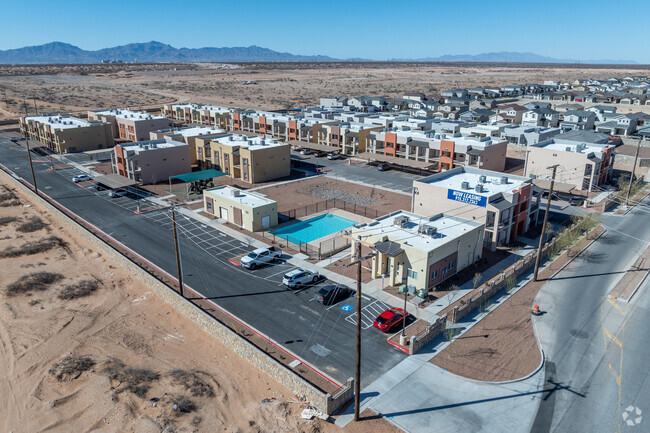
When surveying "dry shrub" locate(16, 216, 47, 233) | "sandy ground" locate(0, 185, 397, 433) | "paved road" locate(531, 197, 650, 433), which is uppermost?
"dry shrub" locate(16, 216, 47, 233)

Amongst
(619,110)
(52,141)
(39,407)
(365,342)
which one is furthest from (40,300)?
(619,110)

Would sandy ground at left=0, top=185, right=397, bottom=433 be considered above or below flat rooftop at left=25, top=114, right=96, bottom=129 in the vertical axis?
below

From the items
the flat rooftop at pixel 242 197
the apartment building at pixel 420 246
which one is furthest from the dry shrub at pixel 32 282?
the apartment building at pixel 420 246

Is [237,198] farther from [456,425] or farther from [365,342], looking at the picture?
[456,425]

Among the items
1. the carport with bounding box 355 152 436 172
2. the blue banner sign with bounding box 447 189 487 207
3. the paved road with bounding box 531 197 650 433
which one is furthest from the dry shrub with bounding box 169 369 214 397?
the carport with bounding box 355 152 436 172

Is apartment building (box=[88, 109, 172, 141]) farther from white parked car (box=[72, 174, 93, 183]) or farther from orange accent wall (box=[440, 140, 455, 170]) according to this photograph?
orange accent wall (box=[440, 140, 455, 170])

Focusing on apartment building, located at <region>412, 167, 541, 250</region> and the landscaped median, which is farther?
apartment building, located at <region>412, 167, 541, 250</region>
